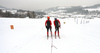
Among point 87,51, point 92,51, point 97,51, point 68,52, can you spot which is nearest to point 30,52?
point 68,52

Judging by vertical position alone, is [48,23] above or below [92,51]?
above

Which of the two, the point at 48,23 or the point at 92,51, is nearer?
the point at 92,51

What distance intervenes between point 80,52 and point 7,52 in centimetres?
466

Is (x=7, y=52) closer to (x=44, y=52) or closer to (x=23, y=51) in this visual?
(x=23, y=51)

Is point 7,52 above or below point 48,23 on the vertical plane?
below

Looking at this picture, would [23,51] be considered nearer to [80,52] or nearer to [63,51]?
[63,51]

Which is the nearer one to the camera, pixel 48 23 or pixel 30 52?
pixel 30 52

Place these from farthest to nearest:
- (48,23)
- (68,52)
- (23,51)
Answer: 1. (48,23)
2. (23,51)
3. (68,52)

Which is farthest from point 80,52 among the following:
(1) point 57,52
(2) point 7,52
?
(2) point 7,52

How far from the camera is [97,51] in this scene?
4.65 meters

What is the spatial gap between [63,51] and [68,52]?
0.32 m

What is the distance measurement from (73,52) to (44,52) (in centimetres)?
181

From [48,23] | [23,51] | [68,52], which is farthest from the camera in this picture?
[48,23]

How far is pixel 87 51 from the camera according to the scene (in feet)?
15.3
